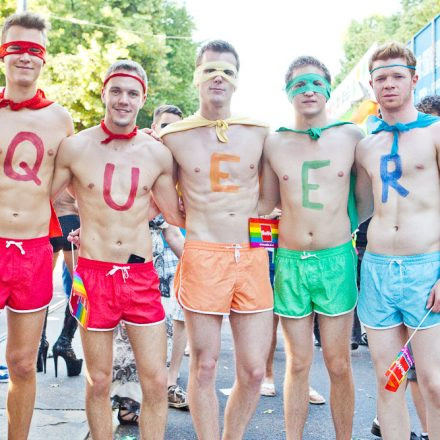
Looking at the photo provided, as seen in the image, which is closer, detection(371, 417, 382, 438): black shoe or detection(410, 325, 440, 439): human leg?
detection(410, 325, 440, 439): human leg

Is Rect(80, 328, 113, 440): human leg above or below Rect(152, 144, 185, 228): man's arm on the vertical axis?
below

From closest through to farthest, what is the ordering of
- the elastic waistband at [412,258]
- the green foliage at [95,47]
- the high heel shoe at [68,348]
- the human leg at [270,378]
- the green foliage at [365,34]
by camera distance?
1. the elastic waistband at [412,258]
2. the human leg at [270,378]
3. the high heel shoe at [68,348]
4. the green foliage at [95,47]
5. the green foliage at [365,34]

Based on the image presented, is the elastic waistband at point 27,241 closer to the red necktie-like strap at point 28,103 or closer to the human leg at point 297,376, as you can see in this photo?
the red necktie-like strap at point 28,103

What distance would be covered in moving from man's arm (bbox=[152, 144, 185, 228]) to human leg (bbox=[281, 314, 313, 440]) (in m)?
0.95

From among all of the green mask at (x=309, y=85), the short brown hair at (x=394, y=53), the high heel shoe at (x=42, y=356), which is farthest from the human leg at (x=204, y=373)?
the high heel shoe at (x=42, y=356)

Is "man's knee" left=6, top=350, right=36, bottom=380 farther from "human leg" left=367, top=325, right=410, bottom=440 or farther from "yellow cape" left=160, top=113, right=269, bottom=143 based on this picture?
"human leg" left=367, top=325, right=410, bottom=440

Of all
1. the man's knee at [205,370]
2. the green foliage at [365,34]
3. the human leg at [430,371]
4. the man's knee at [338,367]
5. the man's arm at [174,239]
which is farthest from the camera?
the green foliage at [365,34]

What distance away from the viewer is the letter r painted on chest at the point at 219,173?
3854 millimetres

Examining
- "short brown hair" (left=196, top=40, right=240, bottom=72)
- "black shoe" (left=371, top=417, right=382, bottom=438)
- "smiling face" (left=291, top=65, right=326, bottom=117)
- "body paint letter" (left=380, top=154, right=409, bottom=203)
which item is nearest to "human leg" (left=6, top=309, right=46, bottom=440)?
"short brown hair" (left=196, top=40, right=240, bottom=72)

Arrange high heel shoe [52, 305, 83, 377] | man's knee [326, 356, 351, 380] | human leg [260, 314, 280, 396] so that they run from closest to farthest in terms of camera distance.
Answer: man's knee [326, 356, 351, 380], human leg [260, 314, 280, 396], high heel shoe [52, 305, 83, 377]

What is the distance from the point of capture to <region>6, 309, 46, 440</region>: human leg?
367cm

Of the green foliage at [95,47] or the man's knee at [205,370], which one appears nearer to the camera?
the man's knee at [205,370]

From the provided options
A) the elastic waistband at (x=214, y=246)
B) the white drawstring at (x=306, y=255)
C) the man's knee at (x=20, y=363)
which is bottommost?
the man's knee at (x=20, y=363)

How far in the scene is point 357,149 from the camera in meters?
3.88
